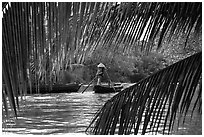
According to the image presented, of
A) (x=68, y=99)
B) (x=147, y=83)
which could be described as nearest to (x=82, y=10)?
(x=147, y=83)

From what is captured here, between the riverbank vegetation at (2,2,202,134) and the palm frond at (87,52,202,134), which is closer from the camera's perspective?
the riverbank vegetation at (2,2,202,134)

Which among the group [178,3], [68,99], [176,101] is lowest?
[68,99]

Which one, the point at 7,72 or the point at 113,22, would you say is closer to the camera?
the point at 7,72

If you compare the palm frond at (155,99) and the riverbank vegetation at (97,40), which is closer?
the riverbank vegetation at (97,40)

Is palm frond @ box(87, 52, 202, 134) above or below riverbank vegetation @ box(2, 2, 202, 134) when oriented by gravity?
below

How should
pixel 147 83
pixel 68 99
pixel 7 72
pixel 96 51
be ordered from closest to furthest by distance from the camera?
pixel 7 72 < pixel 96 51 < pixel 147 83 < pixel 68 99

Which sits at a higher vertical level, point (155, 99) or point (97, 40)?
point (97, 40)

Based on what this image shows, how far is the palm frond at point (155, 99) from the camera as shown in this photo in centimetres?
90

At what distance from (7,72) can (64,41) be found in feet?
0.19

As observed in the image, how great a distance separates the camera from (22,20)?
0.34 meters

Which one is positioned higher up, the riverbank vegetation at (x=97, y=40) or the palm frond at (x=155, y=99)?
the riverbank vegetation at (x=97, y=40)

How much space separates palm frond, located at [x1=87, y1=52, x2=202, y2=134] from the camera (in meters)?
0.90

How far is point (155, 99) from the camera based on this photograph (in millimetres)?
956

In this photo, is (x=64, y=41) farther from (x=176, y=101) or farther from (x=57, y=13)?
(x=176, y=101)
